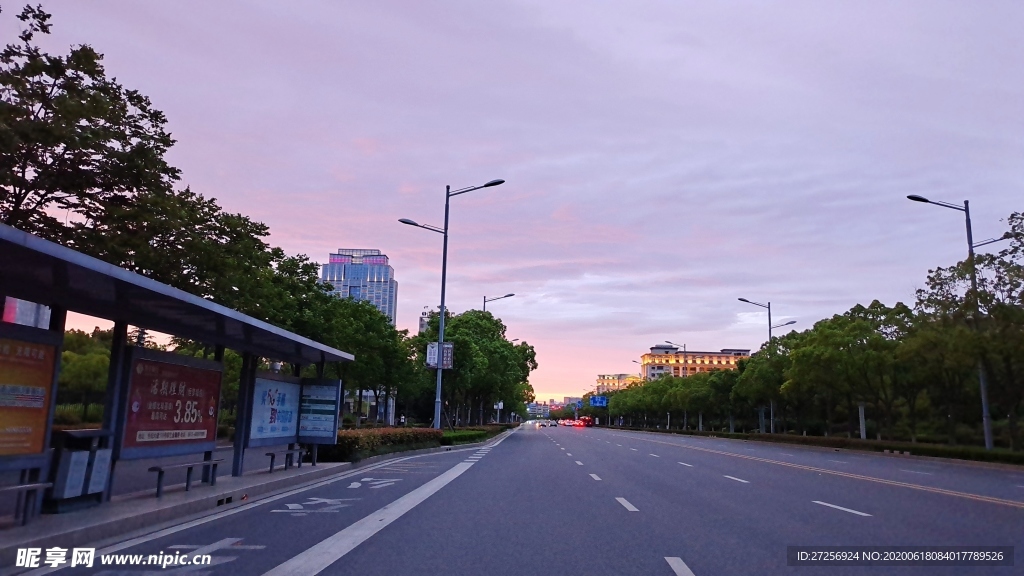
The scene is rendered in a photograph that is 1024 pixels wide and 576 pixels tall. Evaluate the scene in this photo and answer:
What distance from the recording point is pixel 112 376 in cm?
1199

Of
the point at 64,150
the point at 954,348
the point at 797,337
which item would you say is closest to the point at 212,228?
the point at 64,150

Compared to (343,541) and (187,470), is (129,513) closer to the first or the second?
(187,470)

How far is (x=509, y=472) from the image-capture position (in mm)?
21953

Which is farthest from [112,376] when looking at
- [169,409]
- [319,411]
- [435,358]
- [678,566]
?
[435,358]

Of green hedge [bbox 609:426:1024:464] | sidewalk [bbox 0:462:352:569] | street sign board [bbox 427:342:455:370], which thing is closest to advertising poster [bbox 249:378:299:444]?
sidewalk [bbox 0:462:352:569]

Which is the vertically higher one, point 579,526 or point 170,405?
point 170,405

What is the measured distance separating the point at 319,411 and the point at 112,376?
29.1ft

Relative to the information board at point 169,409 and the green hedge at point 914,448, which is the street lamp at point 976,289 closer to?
the green hedge at point 914,448

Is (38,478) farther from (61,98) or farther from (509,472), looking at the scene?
(509,472)

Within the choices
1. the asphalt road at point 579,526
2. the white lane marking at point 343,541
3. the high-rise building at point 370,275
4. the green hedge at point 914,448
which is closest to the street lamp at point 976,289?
the green hedge at point 914,448

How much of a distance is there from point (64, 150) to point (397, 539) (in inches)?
566

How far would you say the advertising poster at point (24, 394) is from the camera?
376 inches

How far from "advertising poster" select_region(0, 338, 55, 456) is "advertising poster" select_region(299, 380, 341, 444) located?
10337 millimetres

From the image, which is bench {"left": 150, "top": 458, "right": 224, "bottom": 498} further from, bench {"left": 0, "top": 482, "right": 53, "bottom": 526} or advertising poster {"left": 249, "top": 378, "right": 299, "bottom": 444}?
advertising poster {"left": 249, "top": 378, "right": 299, "bottom": 444}
